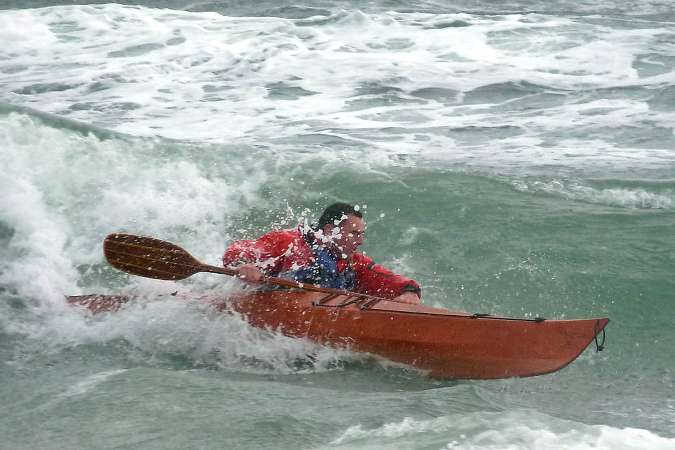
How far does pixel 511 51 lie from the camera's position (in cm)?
1455

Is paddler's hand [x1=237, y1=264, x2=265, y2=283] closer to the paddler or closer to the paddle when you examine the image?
the paddler

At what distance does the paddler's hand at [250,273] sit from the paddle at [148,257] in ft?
1.10

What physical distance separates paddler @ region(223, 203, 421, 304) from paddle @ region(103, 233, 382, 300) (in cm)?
27

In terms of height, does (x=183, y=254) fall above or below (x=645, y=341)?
above

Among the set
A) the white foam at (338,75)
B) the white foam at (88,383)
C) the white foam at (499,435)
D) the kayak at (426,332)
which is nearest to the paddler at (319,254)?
the kayak at (426,332)

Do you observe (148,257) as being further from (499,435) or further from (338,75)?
(338,75)

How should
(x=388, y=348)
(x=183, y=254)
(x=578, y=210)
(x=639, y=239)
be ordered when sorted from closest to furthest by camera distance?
(x=388, y=348), (x=183, y=254), (x=639, y=239), (x=578, y=210)

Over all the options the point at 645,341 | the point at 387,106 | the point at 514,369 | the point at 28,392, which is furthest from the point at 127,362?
the point at 387,106

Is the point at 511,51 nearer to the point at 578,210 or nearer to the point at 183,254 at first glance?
the point at 578,210

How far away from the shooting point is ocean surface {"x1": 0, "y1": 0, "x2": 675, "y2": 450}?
468cm

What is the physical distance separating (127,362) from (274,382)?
0.87 meters

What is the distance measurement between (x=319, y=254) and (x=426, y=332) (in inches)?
31.7

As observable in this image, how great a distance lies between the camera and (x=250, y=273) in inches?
225

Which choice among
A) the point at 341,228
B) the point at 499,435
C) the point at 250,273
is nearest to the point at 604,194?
the point at 341,228
